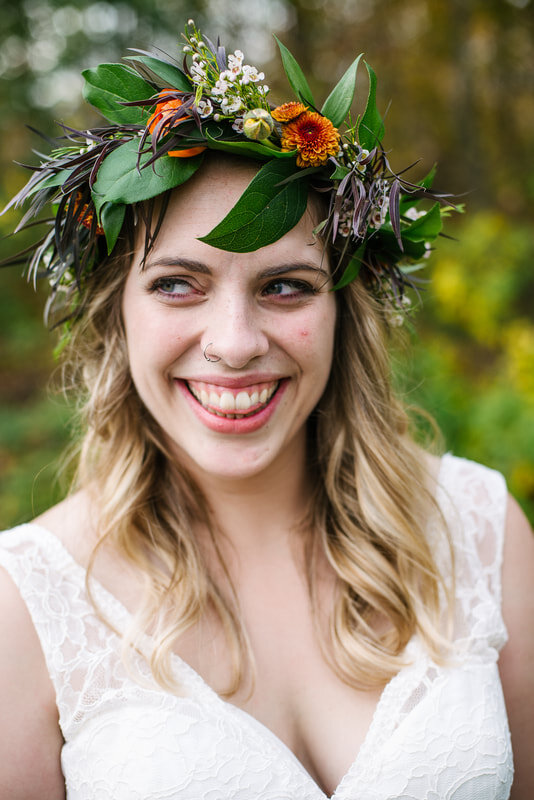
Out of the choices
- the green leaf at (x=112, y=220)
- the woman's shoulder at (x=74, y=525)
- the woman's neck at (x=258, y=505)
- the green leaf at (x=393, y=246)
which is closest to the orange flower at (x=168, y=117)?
the green leaf at (x=112, y=220)

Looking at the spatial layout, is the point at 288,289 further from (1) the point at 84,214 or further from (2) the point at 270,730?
(2) the point at 270,730

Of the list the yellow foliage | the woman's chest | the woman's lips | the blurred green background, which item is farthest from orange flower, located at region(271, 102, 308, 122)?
the yellow foliage

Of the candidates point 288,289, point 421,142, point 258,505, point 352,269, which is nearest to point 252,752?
point 258,505

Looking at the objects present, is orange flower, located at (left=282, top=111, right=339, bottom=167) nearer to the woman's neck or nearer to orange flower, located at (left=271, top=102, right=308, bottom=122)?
orange flower, located at (left=271, top=102, right=308, bottom=122)

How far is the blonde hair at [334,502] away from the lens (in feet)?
6.93

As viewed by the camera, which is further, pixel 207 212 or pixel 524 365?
pixel 524 365

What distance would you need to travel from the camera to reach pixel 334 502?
2357mm

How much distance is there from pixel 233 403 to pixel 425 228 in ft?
2.48

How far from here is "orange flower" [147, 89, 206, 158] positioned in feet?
5.60

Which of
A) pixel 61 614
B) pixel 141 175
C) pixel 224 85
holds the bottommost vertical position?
pixel 61 614

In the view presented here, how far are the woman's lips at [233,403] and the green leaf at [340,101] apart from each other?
70cm

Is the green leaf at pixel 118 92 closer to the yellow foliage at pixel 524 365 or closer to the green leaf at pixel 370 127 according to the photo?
the green leaf at pixel 370 127

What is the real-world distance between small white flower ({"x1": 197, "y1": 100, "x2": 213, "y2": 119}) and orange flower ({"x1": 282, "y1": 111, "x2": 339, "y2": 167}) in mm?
200

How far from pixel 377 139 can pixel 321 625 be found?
4.63ft
